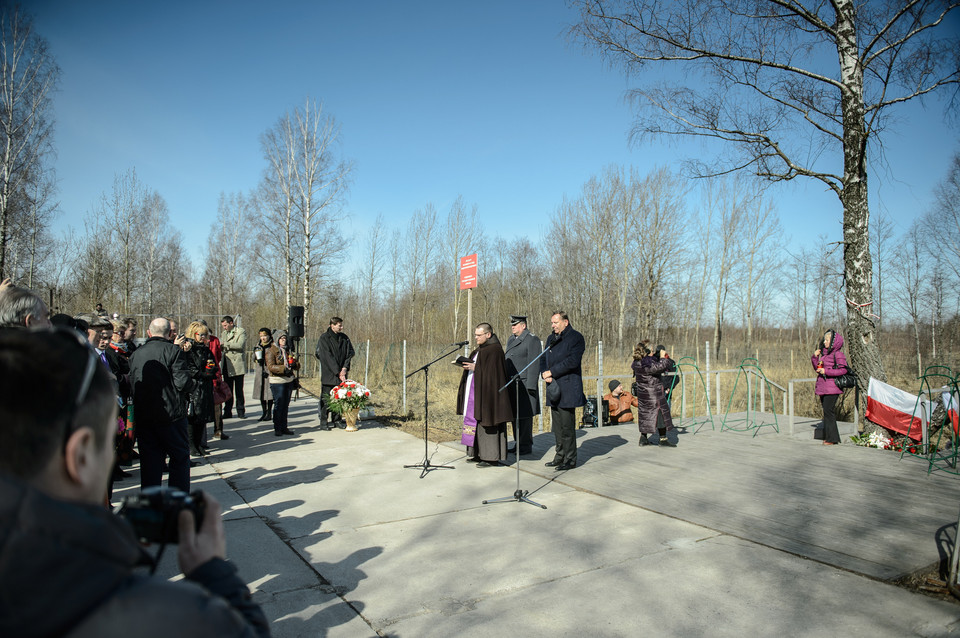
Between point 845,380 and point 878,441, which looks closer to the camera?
point 878,441

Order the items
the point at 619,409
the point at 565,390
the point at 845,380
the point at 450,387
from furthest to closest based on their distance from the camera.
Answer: the point at 450,387, the point at 619,409, the point at 845,380, the point at 565,390

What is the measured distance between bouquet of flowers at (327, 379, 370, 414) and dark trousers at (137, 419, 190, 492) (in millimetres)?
5024

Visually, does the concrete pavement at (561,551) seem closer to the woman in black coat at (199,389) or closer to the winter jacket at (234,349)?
the woman in black coat at (199,389)

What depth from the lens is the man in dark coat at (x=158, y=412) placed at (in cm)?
514

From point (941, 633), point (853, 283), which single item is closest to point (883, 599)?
point (941, 633)

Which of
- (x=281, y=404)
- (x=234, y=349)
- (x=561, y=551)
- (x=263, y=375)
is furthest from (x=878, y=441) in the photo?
(x=234, y=349)

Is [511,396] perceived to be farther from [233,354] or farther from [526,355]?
[233,354]

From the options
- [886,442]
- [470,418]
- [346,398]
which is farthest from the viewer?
[346,398]

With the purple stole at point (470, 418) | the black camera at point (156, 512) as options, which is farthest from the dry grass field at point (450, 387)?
the black camera at point (156, 512)

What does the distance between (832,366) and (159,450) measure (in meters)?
9.33

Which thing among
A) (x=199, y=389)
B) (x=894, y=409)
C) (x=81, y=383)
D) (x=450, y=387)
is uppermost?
(x=81, y=383)

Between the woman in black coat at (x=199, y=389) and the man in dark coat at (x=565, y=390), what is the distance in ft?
15.4

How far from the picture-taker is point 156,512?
123 cm

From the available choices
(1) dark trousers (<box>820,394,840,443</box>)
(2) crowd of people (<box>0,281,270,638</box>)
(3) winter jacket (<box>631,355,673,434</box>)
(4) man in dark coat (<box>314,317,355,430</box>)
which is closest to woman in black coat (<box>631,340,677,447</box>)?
(3) winter jacket (<box>631,355,673,434</box>)
